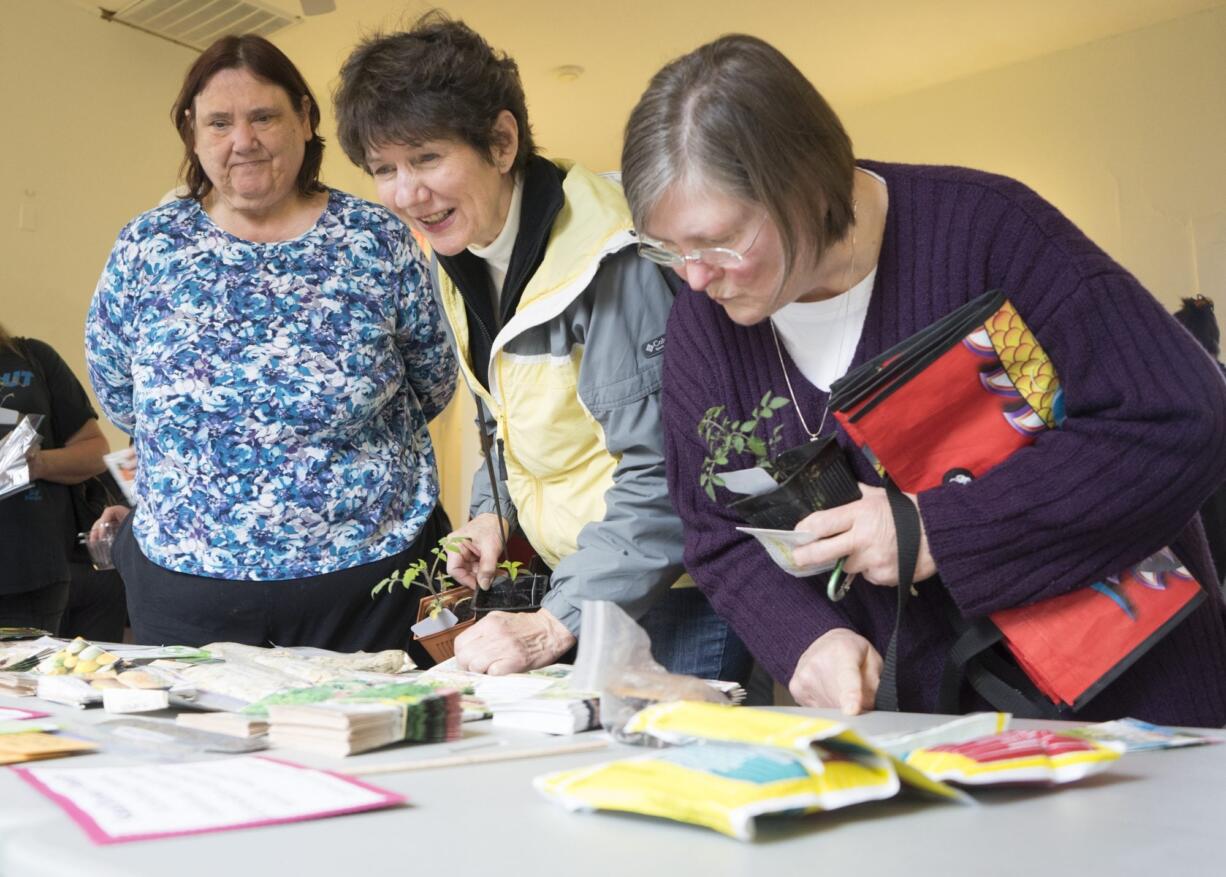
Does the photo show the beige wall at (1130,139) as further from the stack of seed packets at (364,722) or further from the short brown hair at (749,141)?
the stack of seed packets at (364,722)

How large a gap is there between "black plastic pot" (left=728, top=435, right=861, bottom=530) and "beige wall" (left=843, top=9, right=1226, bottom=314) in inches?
187

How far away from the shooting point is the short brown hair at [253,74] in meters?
2.09

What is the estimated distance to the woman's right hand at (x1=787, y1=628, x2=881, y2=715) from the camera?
1190mm

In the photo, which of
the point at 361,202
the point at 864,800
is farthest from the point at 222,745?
the point at 361,202

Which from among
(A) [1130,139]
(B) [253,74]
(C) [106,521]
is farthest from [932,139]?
(C) [106,521]

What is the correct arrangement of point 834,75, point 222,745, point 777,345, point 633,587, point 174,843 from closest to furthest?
point 174,843 → point 222,745 → point 777,345 → point 633,587 → point 834,75

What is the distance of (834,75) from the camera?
6.14m

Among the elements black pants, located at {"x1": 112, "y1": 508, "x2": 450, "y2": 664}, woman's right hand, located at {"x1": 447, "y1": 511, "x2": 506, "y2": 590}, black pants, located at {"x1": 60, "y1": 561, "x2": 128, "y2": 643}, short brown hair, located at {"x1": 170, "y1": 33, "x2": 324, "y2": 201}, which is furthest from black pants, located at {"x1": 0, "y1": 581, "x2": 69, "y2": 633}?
woman's right hand, located at {"x1": 447, "y1": 511, "x2": 506, "y2": 590}

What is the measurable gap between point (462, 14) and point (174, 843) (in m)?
5.25

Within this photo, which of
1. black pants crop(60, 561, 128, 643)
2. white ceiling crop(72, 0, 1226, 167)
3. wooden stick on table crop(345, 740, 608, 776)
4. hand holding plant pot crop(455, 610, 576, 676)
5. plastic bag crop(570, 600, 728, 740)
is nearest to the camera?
wooden stick on table crop(345, 740, 608, 776)

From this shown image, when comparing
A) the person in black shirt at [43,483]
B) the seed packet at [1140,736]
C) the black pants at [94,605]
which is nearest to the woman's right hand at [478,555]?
the seed packet at [1140,736]

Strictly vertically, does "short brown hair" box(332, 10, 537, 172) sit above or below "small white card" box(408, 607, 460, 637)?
above

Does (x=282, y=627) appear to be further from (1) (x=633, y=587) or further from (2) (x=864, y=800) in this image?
(2) (x=864, y=800)

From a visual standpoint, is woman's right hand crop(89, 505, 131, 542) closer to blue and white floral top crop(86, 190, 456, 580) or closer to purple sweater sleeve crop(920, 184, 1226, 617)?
blue and white floral top crop(86, 190, 456, 580)
